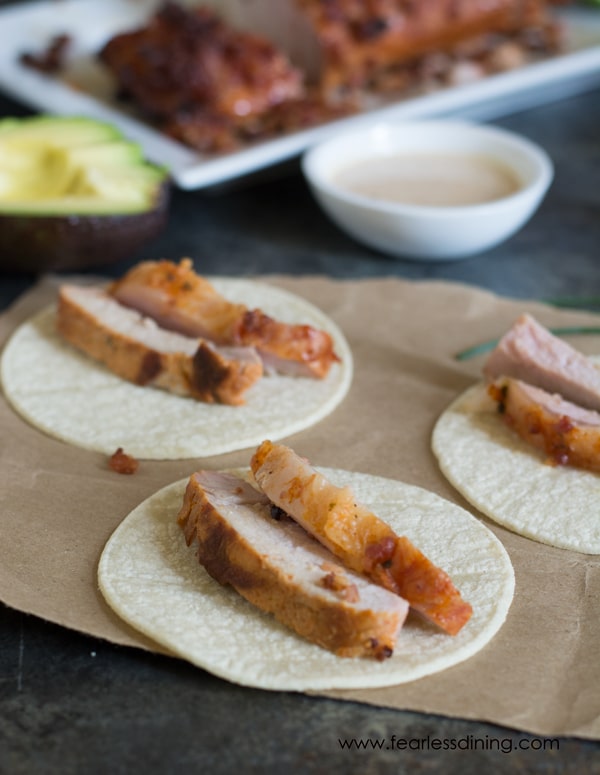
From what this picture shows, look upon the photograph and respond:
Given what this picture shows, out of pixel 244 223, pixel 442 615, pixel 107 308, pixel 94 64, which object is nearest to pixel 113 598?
pixel 442 615

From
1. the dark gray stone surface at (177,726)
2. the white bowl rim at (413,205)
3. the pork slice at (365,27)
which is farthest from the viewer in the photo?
the pork slice at (365,27)

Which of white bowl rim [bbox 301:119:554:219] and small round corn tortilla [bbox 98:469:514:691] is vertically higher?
white bowl rim [bbox 301:119:554:219]

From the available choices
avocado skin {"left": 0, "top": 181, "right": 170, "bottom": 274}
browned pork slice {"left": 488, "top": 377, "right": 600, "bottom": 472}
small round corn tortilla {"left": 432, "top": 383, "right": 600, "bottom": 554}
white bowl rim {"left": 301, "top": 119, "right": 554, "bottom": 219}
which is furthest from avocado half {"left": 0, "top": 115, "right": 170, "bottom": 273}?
browned pork slice {"left": 488, "top": 377, "right": 600, "bottom": 472}

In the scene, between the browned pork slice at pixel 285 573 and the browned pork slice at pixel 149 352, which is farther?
the browned pork slice at pixel 149 352

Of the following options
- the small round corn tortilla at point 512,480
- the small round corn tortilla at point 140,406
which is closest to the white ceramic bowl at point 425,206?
the small round corn tortilla at point 140,406

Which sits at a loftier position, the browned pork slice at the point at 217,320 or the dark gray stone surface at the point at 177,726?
the browned pork slice at the point at 217,320

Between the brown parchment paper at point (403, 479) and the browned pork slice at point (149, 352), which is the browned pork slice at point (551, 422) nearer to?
the brown parchment paper at point (403, 479)

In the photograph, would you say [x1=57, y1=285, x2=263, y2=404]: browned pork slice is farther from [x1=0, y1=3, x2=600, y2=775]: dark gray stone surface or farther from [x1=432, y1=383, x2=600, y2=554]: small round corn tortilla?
[x1=0, y1=3, x2=600, y2=775]: dark gray stone surface
